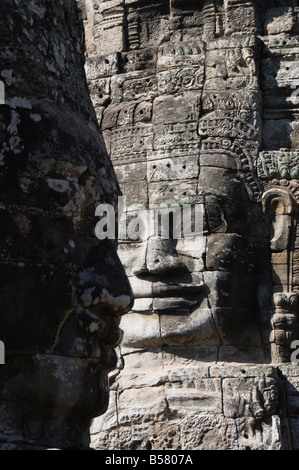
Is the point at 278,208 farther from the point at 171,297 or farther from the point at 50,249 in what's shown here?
the point at 50,249

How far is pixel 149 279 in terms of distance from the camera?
33.7ft

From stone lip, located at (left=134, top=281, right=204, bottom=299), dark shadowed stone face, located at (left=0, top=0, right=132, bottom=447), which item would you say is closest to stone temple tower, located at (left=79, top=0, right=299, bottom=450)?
stone lip, located at (left=134, top=281, right=204, bottom=299)

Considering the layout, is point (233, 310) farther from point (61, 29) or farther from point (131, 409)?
point (61, 29)

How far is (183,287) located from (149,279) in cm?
36

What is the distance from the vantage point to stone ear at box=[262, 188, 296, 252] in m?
10.5

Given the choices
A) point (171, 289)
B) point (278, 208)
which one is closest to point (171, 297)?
point (171, 289)

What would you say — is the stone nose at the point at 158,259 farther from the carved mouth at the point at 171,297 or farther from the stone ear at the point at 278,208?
the stone ear at the point at 278,208

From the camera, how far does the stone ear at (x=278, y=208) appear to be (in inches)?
412

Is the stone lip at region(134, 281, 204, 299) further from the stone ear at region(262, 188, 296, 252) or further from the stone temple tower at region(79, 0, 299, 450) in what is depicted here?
the stone ear at region(262, 188, 296, 252)

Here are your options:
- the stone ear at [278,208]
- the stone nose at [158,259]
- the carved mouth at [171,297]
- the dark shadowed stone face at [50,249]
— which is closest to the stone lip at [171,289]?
the carved mouth at [171,297]

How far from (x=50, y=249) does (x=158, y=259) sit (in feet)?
20.8

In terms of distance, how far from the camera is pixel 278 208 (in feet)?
34.4
